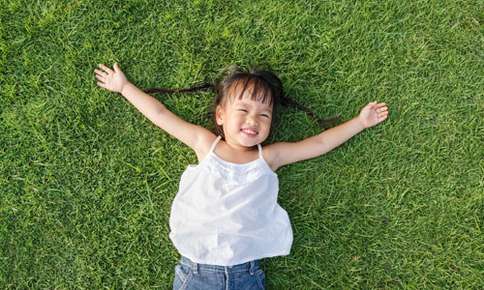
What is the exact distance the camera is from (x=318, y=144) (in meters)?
3.06

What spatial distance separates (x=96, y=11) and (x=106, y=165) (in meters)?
1.02

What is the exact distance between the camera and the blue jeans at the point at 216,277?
285 centimetres

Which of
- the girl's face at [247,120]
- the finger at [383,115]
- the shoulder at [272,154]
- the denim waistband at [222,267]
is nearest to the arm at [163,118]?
the girl's face at [247,120]

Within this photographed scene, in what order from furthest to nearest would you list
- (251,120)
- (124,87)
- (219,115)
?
1. (124,87)
2. (219,115)
3. (251,120)

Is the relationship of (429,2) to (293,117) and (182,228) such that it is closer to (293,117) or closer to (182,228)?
(293,117)

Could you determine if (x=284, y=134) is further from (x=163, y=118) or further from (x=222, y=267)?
(x=222, y=267)

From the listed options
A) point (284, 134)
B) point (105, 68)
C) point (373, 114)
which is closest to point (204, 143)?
point (284, 134)

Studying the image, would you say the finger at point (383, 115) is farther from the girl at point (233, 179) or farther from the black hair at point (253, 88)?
the black hair at point (253, 88)

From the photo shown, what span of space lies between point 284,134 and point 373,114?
1.95 feet

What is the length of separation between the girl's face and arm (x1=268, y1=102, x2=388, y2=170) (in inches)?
8.5

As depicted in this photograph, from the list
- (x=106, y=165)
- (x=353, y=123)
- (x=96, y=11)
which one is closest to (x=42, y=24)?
(x=96, y=11)

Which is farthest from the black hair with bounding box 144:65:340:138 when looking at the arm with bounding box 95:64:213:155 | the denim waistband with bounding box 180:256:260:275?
the denim waistband with bounding box 180:256:260:275

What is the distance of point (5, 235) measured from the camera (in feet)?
10.3

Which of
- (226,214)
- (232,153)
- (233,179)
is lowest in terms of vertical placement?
(226,214)
